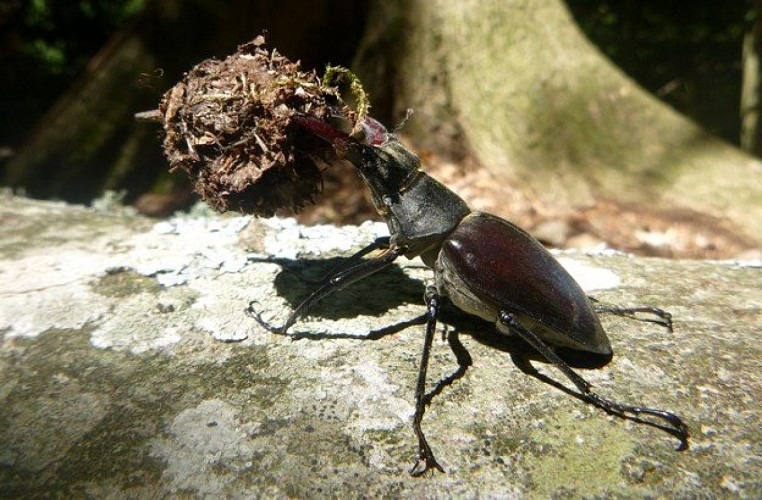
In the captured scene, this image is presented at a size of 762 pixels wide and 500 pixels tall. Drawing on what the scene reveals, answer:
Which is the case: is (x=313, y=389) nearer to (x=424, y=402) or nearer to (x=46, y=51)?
(x=424, y=402)

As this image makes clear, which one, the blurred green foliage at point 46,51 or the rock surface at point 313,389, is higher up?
the blurred green foliage at point 46,51

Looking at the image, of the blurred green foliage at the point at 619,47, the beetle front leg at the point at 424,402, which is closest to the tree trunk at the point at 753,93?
the blurred green foliage at the point at 619,47

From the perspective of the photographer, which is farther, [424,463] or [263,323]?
[263,323]

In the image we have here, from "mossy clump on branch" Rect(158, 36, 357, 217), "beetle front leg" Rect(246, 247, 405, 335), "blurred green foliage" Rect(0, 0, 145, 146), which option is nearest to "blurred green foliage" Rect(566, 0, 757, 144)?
"blurred green foliage" Rect(0, 0, 145, 146)

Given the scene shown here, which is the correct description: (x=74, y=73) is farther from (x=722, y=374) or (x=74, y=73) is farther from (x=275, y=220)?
(x=722, y=374)

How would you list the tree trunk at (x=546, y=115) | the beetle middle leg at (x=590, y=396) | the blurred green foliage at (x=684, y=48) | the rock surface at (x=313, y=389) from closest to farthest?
the rock surface at (x=313, y=389) → the beetle middle leg at (x=590, y=396) → the tree trunk at (x=546, y=115) → the blurred green foliage at (x=684, y=48)

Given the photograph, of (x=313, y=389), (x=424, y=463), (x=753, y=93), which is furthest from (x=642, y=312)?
(x=753, y=93)

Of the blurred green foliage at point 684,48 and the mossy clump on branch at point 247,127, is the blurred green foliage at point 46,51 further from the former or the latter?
the blurred green foliage at point 684,48
